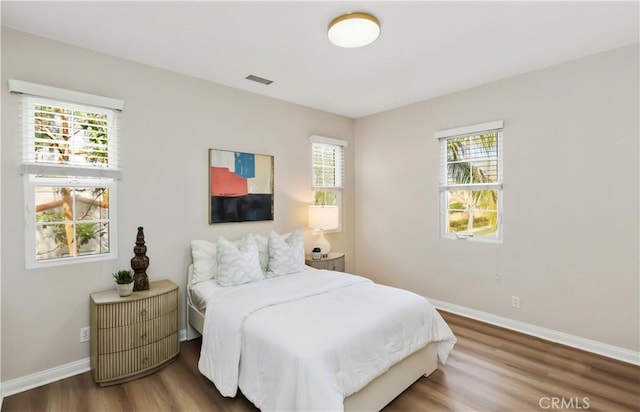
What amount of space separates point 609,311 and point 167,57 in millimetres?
4522

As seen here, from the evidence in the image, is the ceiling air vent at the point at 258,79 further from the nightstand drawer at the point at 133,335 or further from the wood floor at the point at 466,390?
the wood floor at the point at 466,390

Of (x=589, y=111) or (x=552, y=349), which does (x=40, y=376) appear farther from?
(x=589, y=111)

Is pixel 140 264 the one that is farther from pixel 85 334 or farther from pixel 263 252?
pixel 263 252

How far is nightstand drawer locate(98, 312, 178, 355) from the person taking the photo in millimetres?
2410

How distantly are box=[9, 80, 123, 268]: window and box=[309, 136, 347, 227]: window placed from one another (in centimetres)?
239

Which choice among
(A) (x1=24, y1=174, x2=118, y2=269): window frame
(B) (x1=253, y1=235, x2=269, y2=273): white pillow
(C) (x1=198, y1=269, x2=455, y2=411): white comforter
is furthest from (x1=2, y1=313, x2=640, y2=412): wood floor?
(B) (x1=253, y1=235, x2=269, y2=273): white pillow

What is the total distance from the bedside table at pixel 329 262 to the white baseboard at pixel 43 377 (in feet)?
7.60

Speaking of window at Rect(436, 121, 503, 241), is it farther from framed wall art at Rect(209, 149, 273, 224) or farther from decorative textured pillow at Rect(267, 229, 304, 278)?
framed wall art at Rect(209, 149, 273, 224)

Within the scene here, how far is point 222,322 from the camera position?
233 centimetres

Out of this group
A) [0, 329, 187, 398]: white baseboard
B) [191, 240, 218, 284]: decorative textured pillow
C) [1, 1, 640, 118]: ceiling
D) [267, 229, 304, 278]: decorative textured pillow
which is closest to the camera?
[1, 1, 640, 118]: ceiling

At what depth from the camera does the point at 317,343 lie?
183cm

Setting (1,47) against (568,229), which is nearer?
(1,47)

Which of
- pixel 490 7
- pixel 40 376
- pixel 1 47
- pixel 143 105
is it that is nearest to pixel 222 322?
pixel 40 376

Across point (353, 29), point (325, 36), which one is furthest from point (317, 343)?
point (325, 36)
